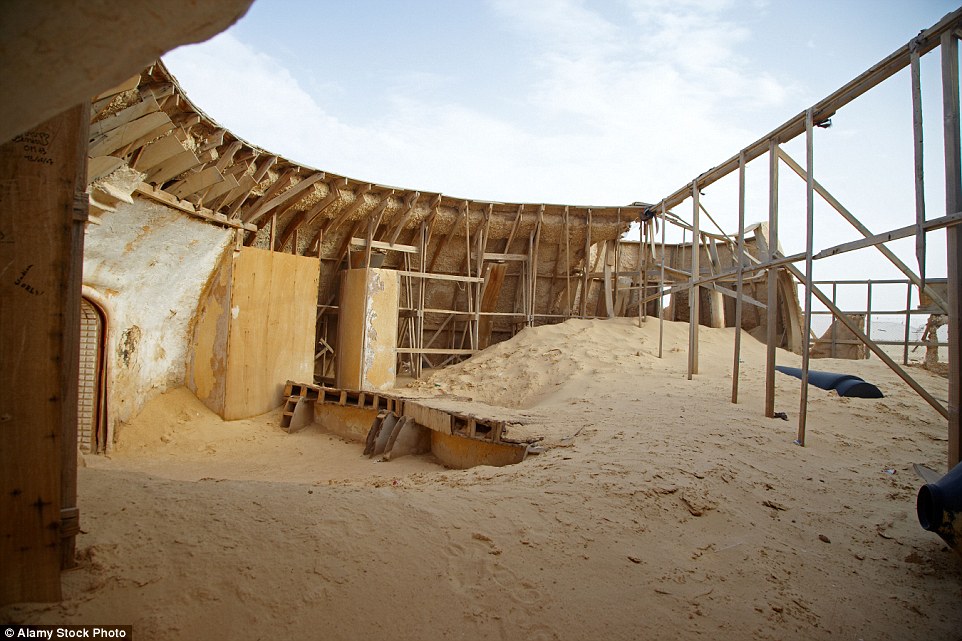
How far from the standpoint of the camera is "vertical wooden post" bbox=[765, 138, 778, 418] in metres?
6.56

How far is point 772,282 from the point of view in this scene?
21.7 ft

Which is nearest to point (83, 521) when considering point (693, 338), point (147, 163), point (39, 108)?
point (39, 108)

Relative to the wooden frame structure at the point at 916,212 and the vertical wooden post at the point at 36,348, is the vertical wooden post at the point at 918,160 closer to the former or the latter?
the wooden frame structure at the point at 916,212

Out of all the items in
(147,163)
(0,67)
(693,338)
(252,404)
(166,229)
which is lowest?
(252,404)

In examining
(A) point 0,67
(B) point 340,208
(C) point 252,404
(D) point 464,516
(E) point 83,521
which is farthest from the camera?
(B) point 340,208

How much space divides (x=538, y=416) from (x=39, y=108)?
6.04 metres

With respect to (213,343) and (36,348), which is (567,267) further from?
(36,348)

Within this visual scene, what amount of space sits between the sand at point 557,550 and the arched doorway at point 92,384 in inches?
141

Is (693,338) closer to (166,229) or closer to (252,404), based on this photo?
(252,404)

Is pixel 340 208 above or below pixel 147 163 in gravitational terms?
above

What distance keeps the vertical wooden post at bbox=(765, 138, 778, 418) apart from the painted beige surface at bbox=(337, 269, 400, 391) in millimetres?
6712

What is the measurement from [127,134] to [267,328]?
4589mm

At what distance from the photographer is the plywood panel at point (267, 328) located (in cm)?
864

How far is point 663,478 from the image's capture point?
4031mm
